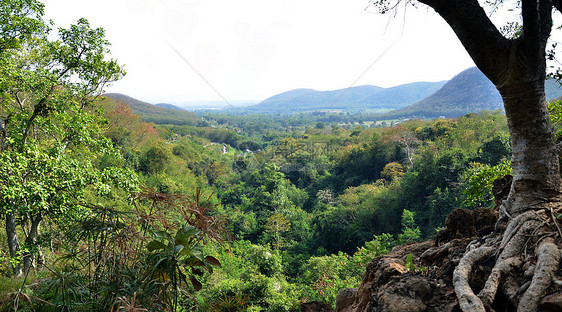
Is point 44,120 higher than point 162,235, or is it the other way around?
point 44,120

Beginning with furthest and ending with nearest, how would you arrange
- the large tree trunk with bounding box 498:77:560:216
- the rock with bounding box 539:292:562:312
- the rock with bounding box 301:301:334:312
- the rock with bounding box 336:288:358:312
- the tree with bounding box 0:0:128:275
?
the tree with bounding box 0:0:128:275 → the rock with bounding box 301:301:334:312 → the rock with bounding box 336:288:358:312 → the large tree trunk with bounding box 498:77:560:216 → the rock with bounding box 539:292:562:312

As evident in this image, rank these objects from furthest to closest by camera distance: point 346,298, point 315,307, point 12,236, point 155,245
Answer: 1. point 12,236
2. point 315,307
3. point 346,298
4. point 155,245

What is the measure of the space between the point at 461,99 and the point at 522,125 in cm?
13658

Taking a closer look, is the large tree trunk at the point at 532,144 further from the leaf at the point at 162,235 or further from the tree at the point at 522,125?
the leaf at the point at 162,235

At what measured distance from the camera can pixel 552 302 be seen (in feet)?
5.06

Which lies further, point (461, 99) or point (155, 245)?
point (461, 99)

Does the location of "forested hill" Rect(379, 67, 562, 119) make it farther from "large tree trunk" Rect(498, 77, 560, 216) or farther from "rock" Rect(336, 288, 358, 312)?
"large tree trunk" Rect(498, 77, 560, 216)

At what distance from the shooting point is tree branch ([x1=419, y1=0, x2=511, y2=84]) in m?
2.04

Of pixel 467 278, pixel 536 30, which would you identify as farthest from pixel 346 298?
pixel 536 30

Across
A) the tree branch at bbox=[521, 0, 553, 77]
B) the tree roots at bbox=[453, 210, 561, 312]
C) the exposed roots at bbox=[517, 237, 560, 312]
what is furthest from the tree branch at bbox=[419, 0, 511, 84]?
the exposed roots at bbox=[517, 237, 560, 312]

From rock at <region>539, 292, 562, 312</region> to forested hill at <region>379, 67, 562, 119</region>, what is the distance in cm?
11554

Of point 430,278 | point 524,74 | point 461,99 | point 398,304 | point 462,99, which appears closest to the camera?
point 398,304

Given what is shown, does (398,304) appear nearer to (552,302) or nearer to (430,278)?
(430,278)

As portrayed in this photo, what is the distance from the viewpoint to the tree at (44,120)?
17.8ft
